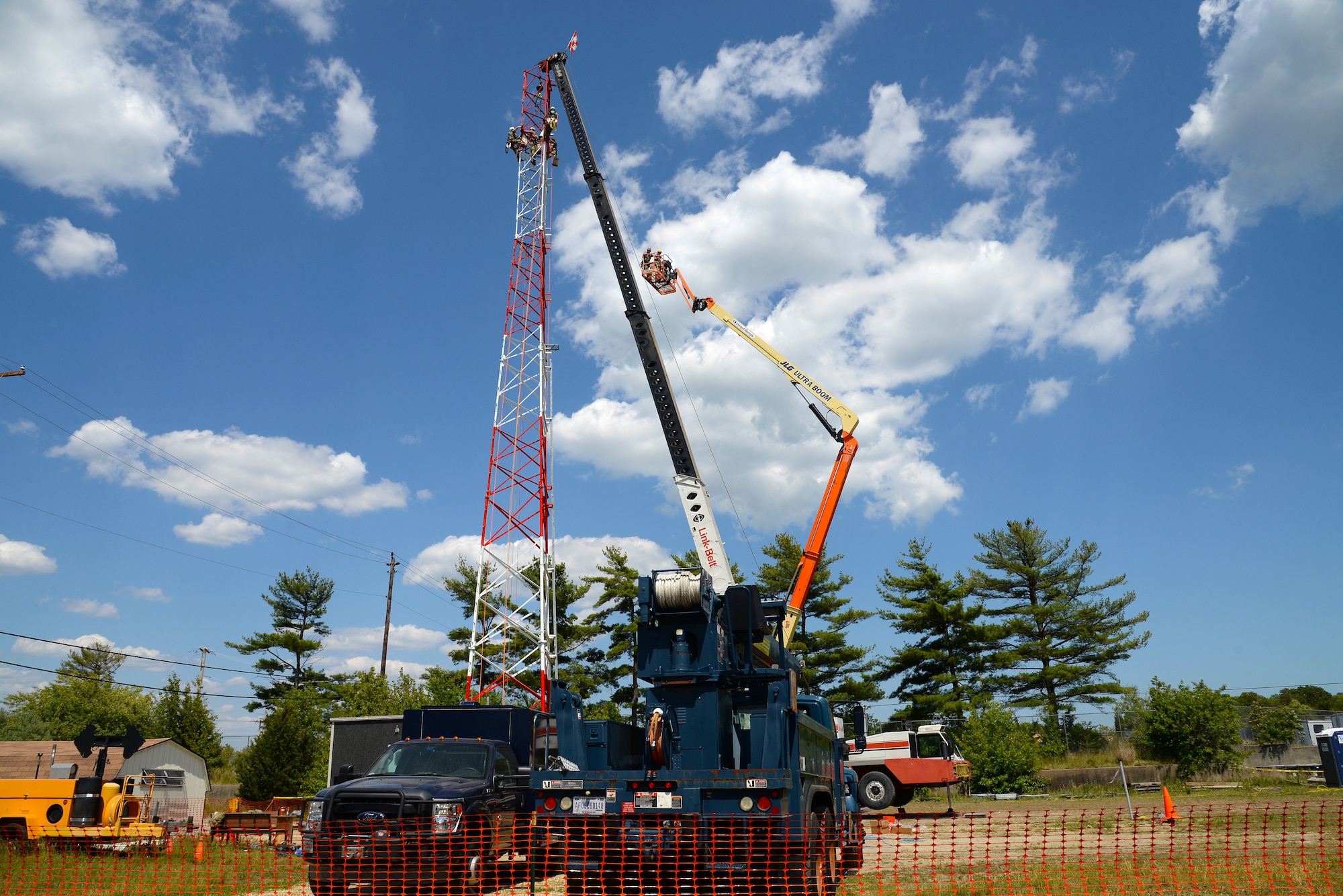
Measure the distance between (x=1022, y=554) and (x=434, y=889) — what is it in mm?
42244

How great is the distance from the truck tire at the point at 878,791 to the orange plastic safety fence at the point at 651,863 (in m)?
7.07

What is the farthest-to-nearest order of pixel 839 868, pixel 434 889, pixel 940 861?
pixel 940 861
pixel 839 868
pixel 434 889

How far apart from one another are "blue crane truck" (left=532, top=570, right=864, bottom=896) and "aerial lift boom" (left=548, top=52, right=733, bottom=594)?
26.8 feet

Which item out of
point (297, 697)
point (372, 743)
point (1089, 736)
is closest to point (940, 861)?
point (372, 743)

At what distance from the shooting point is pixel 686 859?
7352 millimetres

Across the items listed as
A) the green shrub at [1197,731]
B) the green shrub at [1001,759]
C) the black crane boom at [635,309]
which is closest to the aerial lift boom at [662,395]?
the black crane boom at [635,309]

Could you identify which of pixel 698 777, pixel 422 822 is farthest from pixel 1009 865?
pixel 422 822

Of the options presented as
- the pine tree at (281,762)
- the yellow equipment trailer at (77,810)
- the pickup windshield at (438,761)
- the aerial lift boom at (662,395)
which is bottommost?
the pine tree at (281,762)

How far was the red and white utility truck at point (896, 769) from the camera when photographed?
893 inches

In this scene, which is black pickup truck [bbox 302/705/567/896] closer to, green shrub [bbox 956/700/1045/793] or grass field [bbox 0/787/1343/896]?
grass field [bbox 0/787/1343/896]

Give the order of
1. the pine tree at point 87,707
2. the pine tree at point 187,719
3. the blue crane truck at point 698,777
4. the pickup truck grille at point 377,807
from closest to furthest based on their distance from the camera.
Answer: the blue crane truck at point 698,777 < the pickup truck grille at point 377,807 < the pine tree at point 187,719 < the pine tree at point 87,707

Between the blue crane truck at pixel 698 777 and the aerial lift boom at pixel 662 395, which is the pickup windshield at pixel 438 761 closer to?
the blue crane truck at pixel 698 777

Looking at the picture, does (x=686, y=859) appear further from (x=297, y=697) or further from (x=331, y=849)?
(x=297, y=697)

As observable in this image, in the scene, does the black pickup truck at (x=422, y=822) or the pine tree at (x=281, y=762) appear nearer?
the black pickup truck at (x=422, y=822)
